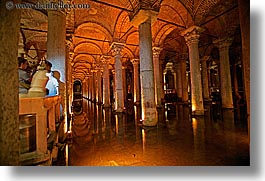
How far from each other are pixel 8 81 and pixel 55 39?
324cm

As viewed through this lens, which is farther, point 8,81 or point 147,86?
point 147,86

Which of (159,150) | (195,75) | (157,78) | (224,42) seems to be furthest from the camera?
(157,78)

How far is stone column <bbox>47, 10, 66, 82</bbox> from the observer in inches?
179

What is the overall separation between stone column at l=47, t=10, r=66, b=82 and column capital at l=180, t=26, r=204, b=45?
5773 mm

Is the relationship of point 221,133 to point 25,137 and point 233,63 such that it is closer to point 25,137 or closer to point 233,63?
point 25,137

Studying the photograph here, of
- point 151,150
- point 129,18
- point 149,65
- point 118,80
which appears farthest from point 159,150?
point 118,80

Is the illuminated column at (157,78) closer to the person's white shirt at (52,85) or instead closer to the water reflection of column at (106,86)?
the water reflection of column at (106,86)

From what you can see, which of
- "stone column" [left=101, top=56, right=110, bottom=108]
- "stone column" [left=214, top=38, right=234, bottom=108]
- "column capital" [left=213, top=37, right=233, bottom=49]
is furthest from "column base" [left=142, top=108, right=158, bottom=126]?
"column capital" [left=213, top=37, right=233, bottom=49]

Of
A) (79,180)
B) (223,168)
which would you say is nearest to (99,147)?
(79,180)

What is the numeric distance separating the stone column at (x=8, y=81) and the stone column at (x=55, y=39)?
9.29 feet

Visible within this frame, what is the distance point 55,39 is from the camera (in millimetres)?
4594

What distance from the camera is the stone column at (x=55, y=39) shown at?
179 inches

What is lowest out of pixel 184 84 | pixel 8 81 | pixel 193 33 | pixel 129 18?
pixel 8 81

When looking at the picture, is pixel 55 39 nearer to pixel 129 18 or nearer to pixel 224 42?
pixel 129 18
